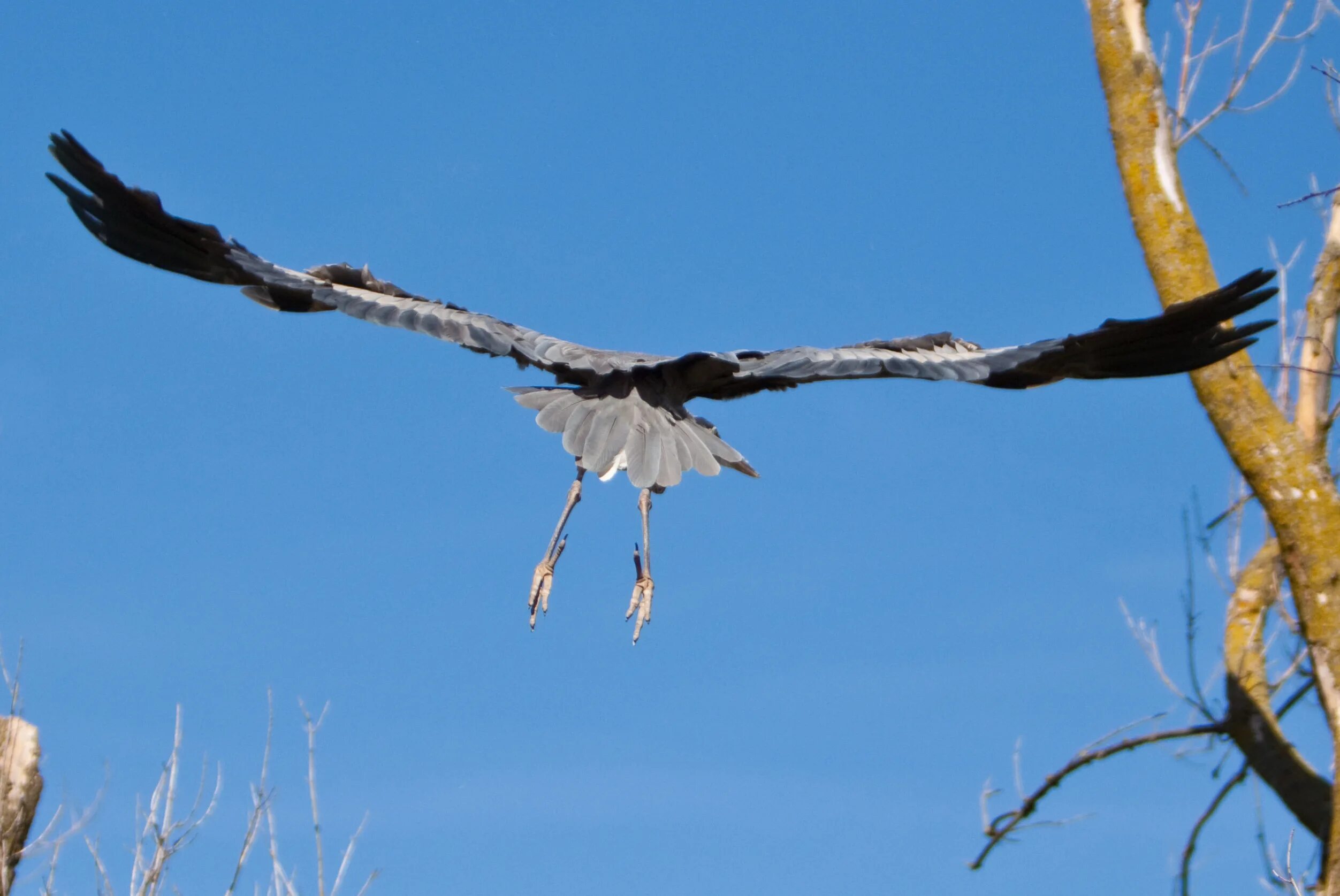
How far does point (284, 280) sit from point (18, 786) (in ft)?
10.9

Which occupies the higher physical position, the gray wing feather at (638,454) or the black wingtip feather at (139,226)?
the black wingtip feather at (139,226)

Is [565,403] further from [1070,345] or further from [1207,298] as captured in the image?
[1207,298]

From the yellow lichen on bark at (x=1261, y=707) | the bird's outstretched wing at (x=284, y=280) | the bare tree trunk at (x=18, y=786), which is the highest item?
the bird's outstretched wing at (x=284, y=280)

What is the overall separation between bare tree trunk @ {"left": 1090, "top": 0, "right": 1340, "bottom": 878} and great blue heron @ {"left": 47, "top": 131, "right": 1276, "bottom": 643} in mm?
408

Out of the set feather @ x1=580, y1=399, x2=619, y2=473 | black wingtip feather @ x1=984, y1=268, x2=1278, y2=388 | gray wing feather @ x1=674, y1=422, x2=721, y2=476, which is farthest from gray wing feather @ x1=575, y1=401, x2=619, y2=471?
black wingtip feather @ x1=984, y1=268, x2=1278, y2=388

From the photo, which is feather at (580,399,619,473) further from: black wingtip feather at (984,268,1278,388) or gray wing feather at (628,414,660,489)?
black wingtip feather at (984,268,1278,388)

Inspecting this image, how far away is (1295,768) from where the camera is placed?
235 inches

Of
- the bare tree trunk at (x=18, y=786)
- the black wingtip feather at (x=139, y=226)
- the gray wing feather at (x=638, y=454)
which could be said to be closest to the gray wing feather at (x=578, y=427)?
the gray wing feather at (x=638, y=454)

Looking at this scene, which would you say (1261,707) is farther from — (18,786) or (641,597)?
(18,786)

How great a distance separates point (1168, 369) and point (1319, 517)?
824 mm

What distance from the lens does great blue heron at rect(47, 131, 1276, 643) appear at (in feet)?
18.4

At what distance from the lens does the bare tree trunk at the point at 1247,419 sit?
5.50m

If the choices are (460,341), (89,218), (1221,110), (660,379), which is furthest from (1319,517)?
(89,218)

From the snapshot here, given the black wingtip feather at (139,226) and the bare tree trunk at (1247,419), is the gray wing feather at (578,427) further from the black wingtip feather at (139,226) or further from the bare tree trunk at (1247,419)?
the bare tree trunk at (1247,419)
